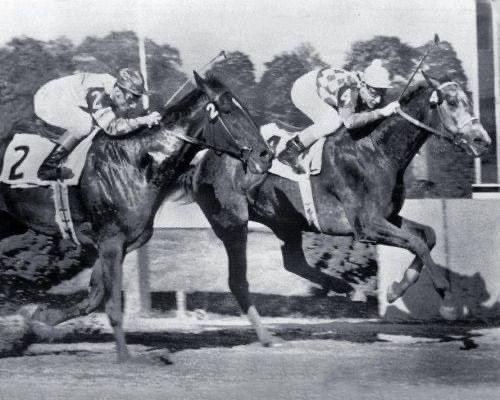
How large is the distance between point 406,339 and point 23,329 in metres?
3.23

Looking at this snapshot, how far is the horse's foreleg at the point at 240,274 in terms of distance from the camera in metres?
7.74

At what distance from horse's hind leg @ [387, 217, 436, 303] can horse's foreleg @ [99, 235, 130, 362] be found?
2.27 metres

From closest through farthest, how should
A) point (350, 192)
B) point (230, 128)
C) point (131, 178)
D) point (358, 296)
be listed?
point (230, 128) < point (131, 178) < point (350, 192) < point (358, 296)

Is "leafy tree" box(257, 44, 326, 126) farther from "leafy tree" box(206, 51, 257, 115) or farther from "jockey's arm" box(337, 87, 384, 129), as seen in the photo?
"jockey's arm" box(337, 87, 384, 129)

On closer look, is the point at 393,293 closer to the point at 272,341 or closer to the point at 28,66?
the point at 272,341

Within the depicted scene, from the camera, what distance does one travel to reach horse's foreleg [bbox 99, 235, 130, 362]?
760 centimetres

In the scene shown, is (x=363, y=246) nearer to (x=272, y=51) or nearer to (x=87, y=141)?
(x=272, y=51)

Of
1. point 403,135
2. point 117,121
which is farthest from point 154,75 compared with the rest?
point 403,135

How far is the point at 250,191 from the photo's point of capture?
779 centimetres

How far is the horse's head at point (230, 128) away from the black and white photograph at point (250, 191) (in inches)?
0.7

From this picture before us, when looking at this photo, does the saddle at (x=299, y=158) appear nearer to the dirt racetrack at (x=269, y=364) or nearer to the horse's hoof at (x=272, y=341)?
the dirt racetrack at (x=269, y=364)

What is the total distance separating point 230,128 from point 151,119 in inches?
26.1

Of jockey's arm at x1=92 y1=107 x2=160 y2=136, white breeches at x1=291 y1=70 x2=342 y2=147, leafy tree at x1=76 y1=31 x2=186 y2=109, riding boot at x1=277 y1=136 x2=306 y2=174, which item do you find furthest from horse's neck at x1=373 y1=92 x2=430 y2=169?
jockey's arm at x1=92 y1=107 x2=160 y2=136

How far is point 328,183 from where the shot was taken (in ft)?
25.6
